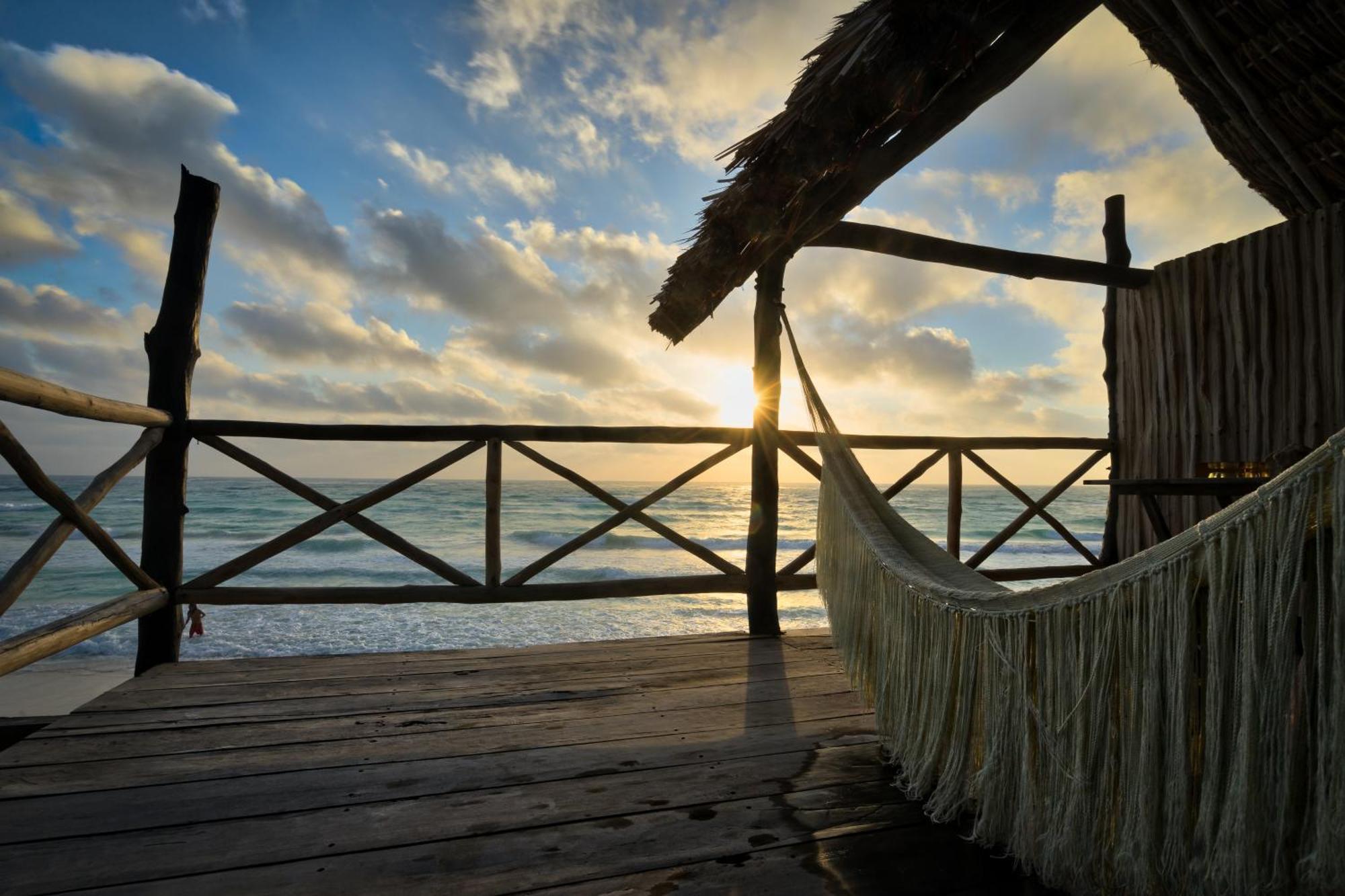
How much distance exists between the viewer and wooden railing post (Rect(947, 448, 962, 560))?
3.21 metres

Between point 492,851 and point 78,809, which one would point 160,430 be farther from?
point 492,851

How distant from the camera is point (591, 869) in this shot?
952 mm

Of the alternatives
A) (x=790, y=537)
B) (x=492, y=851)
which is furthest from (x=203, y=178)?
(x=790, y=537)

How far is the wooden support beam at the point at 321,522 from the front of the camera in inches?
92.2

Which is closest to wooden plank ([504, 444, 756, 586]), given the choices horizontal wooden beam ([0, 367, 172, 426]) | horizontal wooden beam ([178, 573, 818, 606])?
horizontal wooden beam ([178, 573, 818, 606])

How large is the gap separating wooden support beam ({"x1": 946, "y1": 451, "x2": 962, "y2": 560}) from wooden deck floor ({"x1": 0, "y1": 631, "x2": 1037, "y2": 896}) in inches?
65.3

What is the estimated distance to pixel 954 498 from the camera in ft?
11.1

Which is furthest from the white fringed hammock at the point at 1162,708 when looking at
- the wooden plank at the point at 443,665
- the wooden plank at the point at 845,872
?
the wooden plank at the point at 443,665

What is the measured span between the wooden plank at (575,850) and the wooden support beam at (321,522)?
1.51 metres

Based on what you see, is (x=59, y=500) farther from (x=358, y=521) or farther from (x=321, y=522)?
(x=358, y=521)

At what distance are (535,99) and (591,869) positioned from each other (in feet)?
17.0

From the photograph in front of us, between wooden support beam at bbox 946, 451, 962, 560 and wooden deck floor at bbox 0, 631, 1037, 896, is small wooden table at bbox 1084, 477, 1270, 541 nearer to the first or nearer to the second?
wooden support beam at bbox 946, 451, 962, 560

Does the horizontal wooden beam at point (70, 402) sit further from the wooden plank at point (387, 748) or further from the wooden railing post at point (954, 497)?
the wooden railing post at point (954, 497)

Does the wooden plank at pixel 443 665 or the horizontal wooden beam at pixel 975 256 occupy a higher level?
the horizontal wooden beam at pixel 975 256
